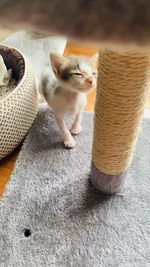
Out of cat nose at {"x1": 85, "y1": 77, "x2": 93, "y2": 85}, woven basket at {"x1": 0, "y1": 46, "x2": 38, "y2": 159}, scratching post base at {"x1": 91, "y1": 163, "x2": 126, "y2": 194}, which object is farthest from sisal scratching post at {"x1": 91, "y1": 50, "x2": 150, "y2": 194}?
woven basket at {"x1": 0, "y1": 46, "x2": 38, "y2": 159}

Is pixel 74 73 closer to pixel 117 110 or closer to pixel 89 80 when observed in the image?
pixel 89 80

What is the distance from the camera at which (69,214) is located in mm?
1027

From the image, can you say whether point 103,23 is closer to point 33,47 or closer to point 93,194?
point 93,194

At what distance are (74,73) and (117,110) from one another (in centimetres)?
29

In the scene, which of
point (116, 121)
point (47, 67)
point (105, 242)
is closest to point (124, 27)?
point (116, 121)

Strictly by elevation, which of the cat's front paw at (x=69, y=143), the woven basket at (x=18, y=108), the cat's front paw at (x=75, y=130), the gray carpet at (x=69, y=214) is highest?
the woven basket at (x=18, y=108)

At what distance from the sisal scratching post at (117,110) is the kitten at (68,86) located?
20cm

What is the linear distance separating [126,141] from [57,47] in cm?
98

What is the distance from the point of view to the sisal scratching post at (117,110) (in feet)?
2.37

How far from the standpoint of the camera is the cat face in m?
1.05

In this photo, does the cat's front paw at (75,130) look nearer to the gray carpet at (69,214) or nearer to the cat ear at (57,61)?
the gray carpet at (69,214)

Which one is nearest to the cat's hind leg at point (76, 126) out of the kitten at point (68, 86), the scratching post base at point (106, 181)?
the kitten at point (68, 86)

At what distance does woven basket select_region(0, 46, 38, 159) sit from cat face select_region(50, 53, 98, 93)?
158mm

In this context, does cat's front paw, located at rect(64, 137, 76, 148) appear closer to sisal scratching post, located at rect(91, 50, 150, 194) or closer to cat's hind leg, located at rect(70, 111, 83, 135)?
cat's hind leg, located at rect(70, 111, 83, 135)
